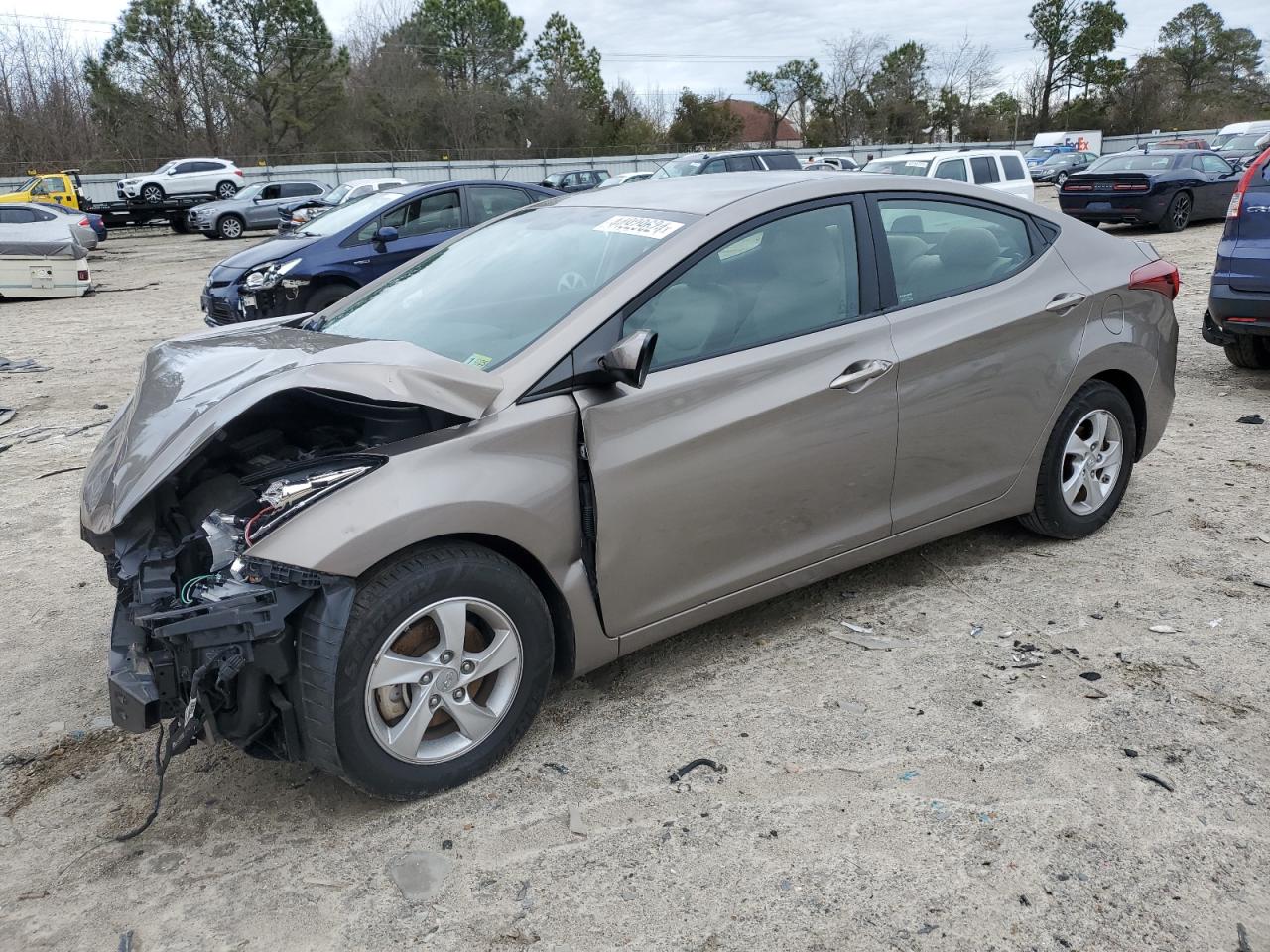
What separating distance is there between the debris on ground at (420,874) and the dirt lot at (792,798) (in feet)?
0.07

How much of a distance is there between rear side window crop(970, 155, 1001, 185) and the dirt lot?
44.7 ft

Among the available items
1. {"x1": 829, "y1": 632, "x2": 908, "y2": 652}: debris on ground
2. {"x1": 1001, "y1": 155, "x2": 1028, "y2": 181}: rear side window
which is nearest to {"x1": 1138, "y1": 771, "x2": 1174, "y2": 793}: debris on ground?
{"x1": 829, "y1": 632, "x2": 908, "y2": 652}: debris on ground

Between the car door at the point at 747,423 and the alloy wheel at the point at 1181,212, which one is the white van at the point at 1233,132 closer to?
the alloy wheel at the point at 1181,212

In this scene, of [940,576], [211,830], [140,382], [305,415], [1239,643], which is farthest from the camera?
[940,576]

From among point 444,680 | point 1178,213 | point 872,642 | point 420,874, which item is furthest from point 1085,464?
point 1178,213

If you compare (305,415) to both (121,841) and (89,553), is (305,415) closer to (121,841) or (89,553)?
(121,841)

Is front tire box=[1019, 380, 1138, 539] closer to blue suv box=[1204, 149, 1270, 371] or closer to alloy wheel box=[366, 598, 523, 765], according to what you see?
alloy wheel box=[366, 598, 523, 765]

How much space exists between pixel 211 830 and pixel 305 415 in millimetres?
1221

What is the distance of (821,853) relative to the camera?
2750mm

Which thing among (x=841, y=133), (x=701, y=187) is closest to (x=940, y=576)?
(x=701, y=187)

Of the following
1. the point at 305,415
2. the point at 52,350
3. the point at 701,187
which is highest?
the point at 701,187

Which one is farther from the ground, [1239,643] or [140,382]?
[140,382]

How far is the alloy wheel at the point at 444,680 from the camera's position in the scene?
2857 mm

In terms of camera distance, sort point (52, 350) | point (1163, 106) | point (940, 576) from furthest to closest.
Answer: point (1163, 106) → point (52, 350) → point (940, 576)
